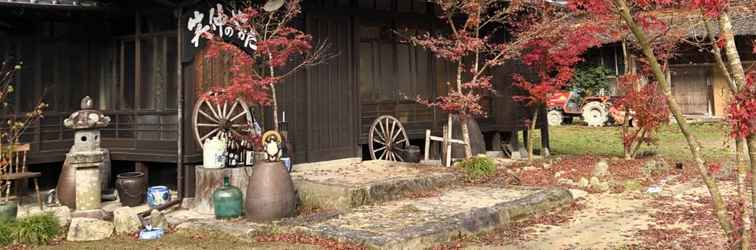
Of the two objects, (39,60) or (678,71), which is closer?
(39,60)

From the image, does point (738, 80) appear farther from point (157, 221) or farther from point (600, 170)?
point (600, 170)

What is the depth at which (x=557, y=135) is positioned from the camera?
23.1m

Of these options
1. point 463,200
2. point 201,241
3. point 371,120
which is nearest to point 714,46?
point 463,200

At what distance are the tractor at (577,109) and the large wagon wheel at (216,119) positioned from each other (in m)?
19.2

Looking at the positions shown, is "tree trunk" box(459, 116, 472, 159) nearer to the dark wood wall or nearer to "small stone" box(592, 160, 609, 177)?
"small stone" box(592, 160, 609, 177)

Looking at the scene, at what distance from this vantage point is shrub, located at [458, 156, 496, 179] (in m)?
9.91

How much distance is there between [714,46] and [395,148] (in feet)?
27.1

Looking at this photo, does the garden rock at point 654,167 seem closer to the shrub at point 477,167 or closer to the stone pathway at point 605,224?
the stone pathway at point 605,224

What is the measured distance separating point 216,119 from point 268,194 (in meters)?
2.45

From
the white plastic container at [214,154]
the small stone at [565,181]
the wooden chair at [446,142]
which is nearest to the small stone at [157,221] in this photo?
the white plastic container at [214,154]

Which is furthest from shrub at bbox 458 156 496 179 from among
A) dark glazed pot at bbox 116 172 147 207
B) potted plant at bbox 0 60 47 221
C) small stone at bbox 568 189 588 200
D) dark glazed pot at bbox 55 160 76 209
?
potted plant at bbox 0 60 47 221

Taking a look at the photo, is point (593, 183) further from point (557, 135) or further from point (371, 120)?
point (557, 135)

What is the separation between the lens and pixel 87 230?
676 cm

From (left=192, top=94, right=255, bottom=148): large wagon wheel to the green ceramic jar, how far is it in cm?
160
